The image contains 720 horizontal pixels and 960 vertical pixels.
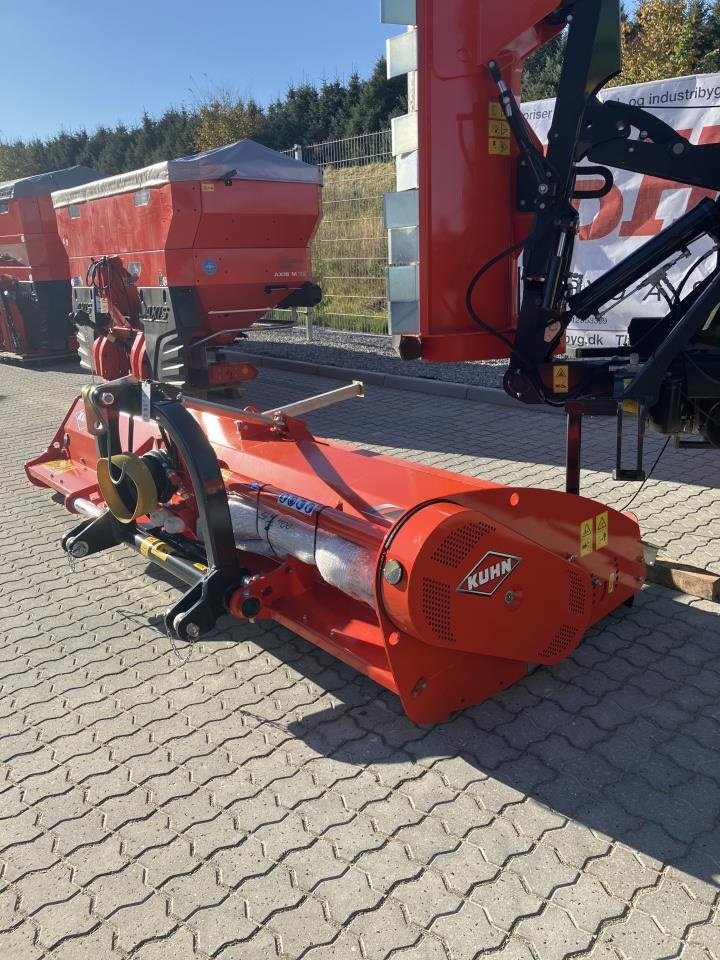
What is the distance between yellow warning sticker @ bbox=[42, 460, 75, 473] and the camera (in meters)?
5.57

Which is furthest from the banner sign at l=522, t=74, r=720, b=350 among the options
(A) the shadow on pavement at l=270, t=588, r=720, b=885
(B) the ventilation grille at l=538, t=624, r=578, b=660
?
(B) the ventilation grille at l=538, t=624, r=578, b=660

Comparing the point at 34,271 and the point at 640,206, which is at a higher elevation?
the point at 640,206

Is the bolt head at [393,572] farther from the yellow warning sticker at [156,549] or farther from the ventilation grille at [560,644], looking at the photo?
the yellow warning sticker at [156,549]

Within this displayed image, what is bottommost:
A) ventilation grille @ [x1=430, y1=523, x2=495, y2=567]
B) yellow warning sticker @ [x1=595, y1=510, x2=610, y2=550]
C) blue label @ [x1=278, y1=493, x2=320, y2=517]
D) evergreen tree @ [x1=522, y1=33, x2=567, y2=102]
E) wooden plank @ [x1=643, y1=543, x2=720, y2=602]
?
wooden plank @ [x1=643, y1=543, x2=720, y2=602]

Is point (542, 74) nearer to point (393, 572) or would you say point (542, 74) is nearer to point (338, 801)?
point (393, 572)

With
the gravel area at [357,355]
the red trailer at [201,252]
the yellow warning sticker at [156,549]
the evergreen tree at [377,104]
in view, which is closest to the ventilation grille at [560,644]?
the yellow warning sticker at [156,549]

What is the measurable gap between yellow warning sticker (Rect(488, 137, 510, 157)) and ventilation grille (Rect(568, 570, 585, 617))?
75.6 inches

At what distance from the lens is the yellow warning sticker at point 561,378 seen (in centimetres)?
Result: 356

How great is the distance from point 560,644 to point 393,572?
3.23ft

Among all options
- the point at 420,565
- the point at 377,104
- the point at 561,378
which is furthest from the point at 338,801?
the point at 377,104

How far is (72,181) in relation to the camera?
1241cm

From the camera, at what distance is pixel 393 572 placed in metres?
2.62

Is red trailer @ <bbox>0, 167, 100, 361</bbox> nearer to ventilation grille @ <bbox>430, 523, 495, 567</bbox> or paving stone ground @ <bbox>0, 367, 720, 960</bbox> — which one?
paving stone ground @ <bbox>0, 367, 720, 960</bbox>

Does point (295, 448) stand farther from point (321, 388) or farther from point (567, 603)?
point (321, 388)
